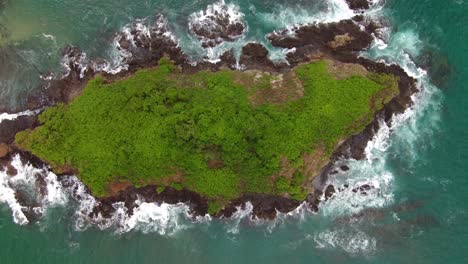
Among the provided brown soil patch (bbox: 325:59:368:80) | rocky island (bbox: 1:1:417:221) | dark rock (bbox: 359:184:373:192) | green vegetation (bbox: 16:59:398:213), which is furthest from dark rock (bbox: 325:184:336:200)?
brown soil patch (bbox: 325:59:368:80)

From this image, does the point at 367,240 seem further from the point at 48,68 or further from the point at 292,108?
the point at 48,68

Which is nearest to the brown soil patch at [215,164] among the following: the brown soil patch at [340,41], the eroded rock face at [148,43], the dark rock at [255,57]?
the dark rock at [255,57]

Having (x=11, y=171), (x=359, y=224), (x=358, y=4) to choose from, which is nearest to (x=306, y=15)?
(x=358, y=4)

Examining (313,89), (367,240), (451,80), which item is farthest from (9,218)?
(451,80)

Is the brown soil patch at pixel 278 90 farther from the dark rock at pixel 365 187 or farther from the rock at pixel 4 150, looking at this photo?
the rock at pixel 4 150

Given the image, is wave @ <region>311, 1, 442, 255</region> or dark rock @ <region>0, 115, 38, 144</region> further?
dark rock @ <region>0, 115, 38, 144</region>

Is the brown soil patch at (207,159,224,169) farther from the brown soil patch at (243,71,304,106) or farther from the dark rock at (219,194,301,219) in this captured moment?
the brown soil patch at (243,71,304,106)
